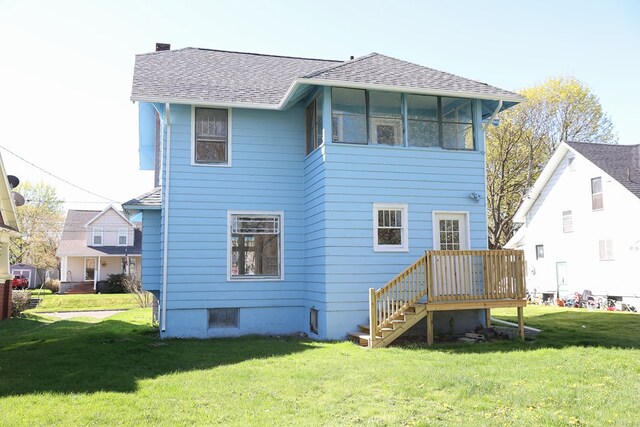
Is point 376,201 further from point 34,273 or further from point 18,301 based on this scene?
point 34,273

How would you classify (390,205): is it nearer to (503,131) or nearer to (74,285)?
(503,131)

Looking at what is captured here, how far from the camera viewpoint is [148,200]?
521 inches

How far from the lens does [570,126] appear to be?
3138 cm

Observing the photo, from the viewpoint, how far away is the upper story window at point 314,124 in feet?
41.9

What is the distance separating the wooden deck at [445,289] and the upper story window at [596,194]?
12.3 m

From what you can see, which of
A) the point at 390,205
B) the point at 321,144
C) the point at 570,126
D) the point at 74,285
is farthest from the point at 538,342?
the point at 74,285

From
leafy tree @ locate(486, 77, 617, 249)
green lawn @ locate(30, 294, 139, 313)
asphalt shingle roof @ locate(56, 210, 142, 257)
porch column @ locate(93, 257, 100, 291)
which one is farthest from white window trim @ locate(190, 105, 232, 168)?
porch column @ locate(93, 257, 100, 291)

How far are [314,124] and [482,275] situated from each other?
519 centimetres

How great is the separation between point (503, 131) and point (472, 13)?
19.4 meters

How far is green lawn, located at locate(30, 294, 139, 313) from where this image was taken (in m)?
26.4

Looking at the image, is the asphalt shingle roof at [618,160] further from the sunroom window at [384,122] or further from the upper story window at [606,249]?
the sunroom window at [384,122]

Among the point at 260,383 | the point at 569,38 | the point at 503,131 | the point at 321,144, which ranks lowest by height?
the point at 260,383

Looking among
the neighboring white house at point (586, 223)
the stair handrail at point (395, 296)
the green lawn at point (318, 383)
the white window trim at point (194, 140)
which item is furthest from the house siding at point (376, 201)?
the neighboring white house at point (586, 223)

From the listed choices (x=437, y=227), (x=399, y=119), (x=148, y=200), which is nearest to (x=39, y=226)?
(x=148, y=200)
